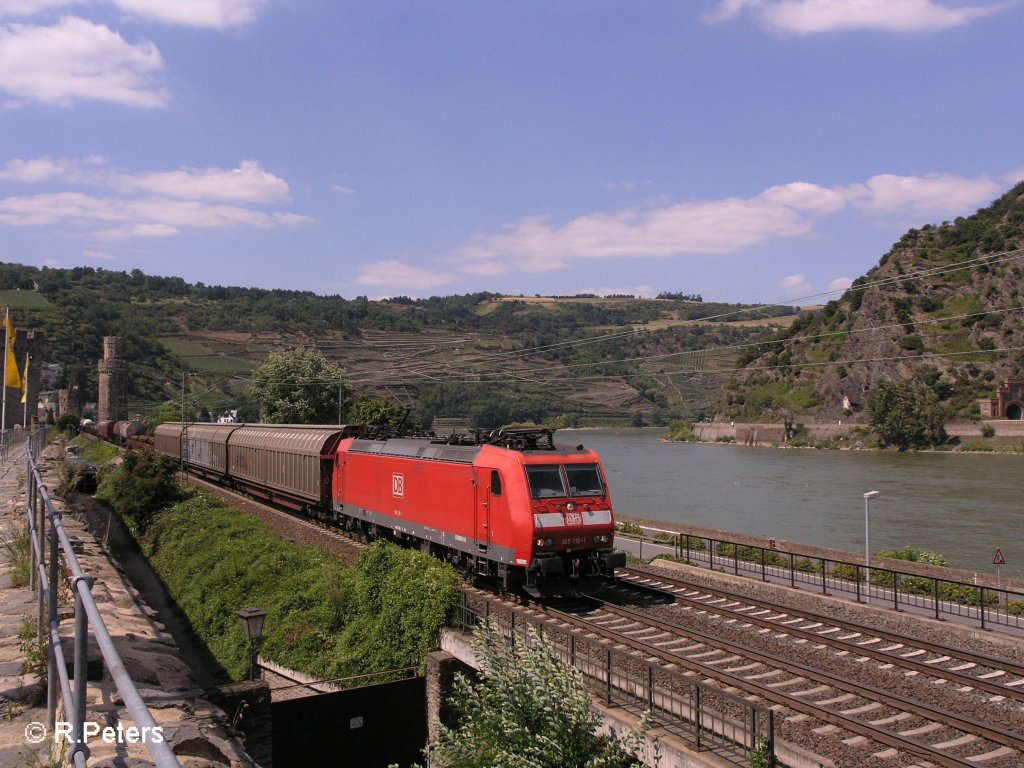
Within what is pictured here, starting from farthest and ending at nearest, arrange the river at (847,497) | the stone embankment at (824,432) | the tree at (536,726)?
the stone embankment at (824,432), the river at (847,497), the tree at (536,726)

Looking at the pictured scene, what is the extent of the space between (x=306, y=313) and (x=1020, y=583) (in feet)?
518

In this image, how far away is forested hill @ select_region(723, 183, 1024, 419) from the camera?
10838cm

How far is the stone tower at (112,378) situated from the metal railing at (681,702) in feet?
296

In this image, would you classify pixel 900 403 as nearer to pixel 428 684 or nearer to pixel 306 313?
pixel 428 684

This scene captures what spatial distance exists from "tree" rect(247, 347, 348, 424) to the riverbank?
67.5 metres

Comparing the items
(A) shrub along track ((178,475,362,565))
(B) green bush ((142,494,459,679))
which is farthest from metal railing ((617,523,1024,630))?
(A) shrub along track ((178,475,362,565))

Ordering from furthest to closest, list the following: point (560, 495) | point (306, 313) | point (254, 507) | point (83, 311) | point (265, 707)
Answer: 1. point (306, 313)
2. point (83, 311)
3. point (254, 507)
4. point (560, 495)
5. point (265, 707)

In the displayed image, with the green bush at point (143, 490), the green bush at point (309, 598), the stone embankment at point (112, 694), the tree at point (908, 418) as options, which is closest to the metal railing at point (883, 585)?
the green bush at point (309, 598)

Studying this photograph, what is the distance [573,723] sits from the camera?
8336 mm

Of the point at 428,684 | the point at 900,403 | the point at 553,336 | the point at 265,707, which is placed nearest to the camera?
the point at 265,707

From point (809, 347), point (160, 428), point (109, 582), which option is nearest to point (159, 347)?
point (160, 428)

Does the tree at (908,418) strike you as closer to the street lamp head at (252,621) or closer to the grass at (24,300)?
the street lamp head at (252,621)

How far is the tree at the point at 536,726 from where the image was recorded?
812cm

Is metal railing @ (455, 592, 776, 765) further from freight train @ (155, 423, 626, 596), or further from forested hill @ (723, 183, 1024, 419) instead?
forested hill @ (723, 183, 1024, 419)
